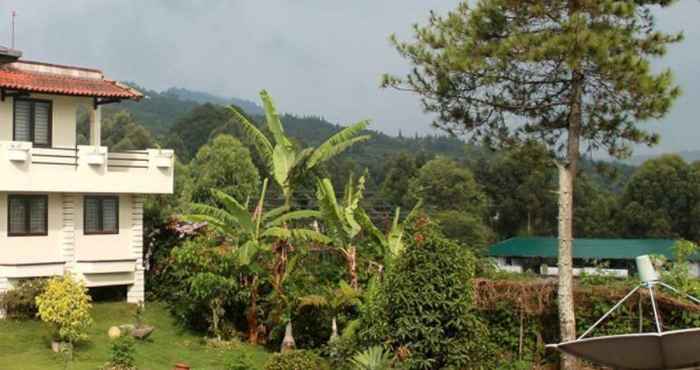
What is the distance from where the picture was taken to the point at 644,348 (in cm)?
912

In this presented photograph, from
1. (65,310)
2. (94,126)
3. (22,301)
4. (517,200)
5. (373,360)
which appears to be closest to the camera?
(373,360)

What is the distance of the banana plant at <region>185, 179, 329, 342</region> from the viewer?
18391 millimetres

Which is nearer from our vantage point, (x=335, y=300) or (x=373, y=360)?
(x=373, y=360)

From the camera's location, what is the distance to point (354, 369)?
49.8 ft

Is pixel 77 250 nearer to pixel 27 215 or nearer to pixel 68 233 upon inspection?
pixel 68 233

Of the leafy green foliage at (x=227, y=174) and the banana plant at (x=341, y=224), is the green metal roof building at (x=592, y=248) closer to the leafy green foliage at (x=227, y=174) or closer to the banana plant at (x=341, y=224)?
the leafy green foliage at (x=227, y=174)

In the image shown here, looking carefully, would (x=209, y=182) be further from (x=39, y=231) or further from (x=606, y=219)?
(x=606, y=219)

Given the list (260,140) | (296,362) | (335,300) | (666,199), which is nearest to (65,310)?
(296,362)

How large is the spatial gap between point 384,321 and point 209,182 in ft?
64.2

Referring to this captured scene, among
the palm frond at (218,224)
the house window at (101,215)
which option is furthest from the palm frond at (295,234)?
the house window at (101,215)

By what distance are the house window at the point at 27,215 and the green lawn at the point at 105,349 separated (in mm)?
2175

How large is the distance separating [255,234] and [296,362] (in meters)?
4.24

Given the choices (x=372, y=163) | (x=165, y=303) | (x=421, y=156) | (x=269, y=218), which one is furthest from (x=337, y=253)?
(x=372, y=163)

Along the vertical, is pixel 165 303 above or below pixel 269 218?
below
